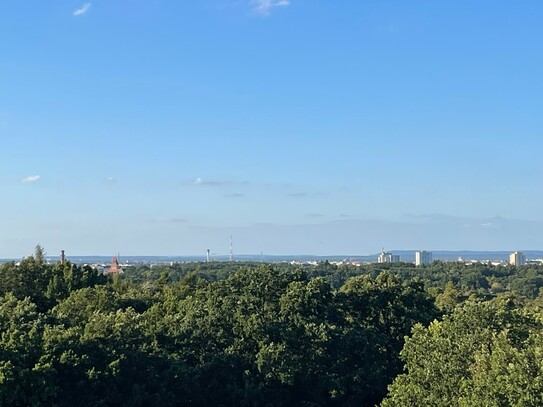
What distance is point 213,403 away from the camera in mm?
30719

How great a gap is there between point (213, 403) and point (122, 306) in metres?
16.6

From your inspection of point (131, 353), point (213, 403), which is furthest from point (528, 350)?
point (131, 353)

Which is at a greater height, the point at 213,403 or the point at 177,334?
the point at 177,334

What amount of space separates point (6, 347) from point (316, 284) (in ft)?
56.6

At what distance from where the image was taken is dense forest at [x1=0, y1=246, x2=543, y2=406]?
84.1 feet

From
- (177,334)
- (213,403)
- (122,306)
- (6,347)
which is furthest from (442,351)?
(122,306)

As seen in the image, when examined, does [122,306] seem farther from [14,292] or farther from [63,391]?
[63,391]

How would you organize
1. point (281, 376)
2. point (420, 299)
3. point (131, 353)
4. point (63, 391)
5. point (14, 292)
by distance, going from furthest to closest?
point (14, 292) → point (420, 299) → point (281, 376) → point (131, 353) → point (63, 391)

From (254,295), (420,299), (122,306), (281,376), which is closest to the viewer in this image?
(281,376)

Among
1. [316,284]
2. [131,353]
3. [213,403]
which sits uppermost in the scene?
[316,284]

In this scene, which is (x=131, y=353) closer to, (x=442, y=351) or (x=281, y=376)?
(x=281, y=376)

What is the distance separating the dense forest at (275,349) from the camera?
25.6m

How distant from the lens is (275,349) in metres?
31.8

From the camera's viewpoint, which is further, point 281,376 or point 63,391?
point 281,376
